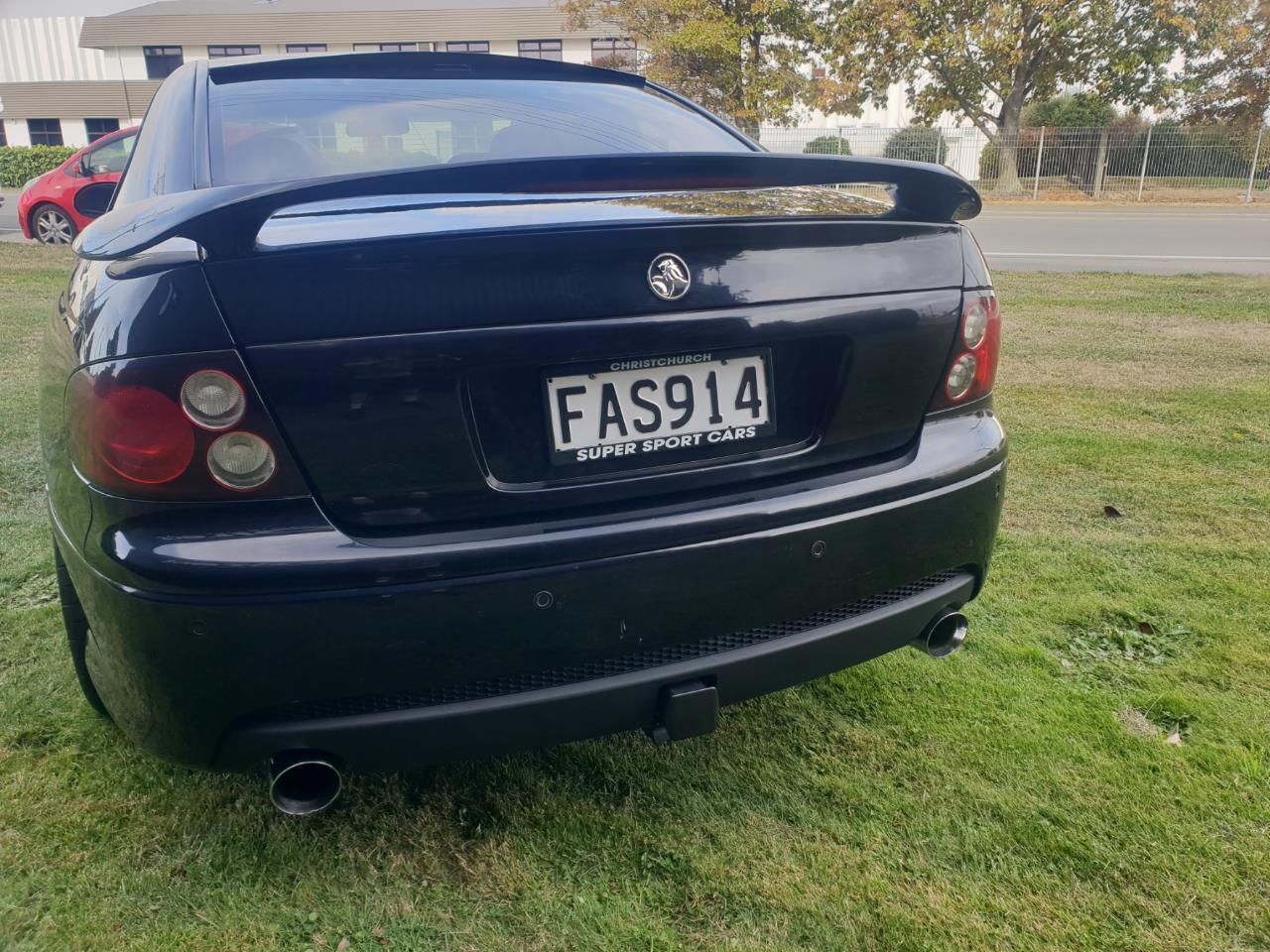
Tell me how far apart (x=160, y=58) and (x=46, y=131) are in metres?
6.12

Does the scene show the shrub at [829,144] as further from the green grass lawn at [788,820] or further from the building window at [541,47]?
the green grass lawn at [788,820]

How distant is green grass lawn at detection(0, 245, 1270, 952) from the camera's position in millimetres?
1665

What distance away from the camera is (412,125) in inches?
91.1

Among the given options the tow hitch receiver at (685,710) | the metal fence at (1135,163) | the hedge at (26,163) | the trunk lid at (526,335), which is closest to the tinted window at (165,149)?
the trunk lid at (526,335)

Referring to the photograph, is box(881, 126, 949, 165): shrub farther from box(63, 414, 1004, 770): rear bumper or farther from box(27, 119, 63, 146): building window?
box(27, 119, 63, 146): building window

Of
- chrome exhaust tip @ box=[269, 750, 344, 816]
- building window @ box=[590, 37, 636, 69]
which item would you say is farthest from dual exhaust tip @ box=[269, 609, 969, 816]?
building window @ box=[590, 37, 636, 69]

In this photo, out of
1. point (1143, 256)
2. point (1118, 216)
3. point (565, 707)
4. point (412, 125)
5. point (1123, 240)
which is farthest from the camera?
point (1118, 216)

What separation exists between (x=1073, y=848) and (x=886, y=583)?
63 centimetres

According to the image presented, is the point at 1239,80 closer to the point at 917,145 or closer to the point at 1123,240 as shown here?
the point at 917,145

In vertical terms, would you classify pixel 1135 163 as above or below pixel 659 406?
above

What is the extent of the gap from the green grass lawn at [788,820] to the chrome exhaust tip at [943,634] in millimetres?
274

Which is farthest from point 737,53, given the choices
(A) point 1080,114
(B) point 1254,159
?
(B) point 1254,159

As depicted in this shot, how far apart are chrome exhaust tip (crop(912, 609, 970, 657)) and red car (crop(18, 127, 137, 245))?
10542 mm

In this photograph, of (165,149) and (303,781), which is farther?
(165,149)
